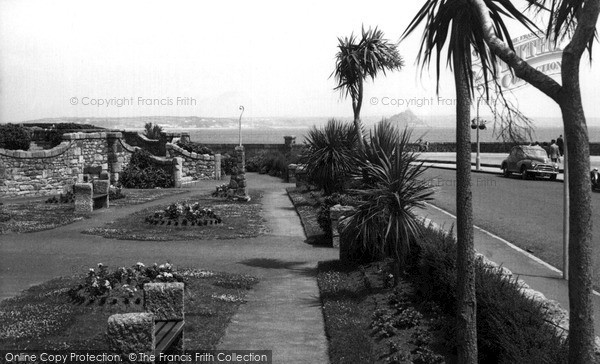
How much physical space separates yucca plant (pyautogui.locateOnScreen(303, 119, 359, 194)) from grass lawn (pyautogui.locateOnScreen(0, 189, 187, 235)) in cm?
671

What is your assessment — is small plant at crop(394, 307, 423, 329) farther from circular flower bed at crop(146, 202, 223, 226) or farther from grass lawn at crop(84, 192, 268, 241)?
circular flower bed at crop(146, 202, 223, 226)

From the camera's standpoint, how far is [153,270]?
36.4ft

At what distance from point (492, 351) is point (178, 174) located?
2698 cm

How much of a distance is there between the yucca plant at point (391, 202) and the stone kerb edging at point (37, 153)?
61.0 ft

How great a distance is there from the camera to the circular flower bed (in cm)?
1952

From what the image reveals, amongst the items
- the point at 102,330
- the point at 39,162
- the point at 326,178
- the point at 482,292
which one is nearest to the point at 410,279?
the point at 482,292

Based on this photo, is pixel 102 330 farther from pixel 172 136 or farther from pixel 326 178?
pixel 172 136

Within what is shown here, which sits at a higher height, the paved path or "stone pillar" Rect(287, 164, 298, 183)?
"stone pillar" Rect(287, 164, 298, 183)

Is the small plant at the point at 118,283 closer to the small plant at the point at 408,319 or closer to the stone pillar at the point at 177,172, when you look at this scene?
the small plant at the point at 408,319

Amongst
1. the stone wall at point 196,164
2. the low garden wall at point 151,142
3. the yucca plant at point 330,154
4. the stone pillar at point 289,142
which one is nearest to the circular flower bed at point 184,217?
the yucca plant at point 330,154

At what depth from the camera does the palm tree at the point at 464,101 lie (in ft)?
23.1

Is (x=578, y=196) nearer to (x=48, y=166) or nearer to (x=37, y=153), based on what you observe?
(x=37, y=153)

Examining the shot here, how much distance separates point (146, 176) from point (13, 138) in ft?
19.6

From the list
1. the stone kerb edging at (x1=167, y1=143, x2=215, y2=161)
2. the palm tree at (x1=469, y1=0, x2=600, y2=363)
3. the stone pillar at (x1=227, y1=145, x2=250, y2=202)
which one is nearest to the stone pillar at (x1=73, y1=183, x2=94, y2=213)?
the stone pillar at (x1=227, y1=145, x2=250, y2=202)
